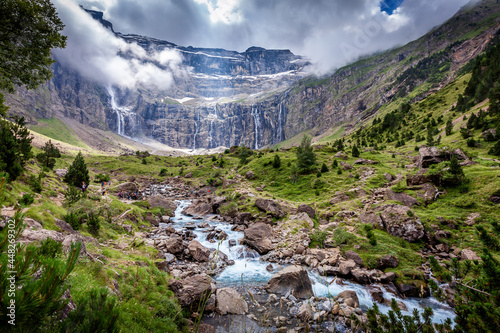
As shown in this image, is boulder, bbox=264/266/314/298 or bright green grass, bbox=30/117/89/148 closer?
boulder, bbox=264/266/314/298

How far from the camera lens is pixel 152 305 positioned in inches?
299

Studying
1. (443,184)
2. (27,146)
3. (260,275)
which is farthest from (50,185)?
(443,184)

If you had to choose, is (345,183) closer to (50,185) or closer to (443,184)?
(443,184)

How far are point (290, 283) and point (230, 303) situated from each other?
12.4 ft

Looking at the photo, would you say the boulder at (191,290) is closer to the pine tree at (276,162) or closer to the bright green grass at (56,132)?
the pine tree at (276,162)

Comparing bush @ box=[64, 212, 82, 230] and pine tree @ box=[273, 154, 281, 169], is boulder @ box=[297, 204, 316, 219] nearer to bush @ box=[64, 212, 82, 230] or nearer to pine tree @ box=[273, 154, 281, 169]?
pine tree @ box=[273, 154, 281, 169]

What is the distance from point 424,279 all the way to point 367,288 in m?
3.30

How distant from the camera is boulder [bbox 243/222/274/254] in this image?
17508mm

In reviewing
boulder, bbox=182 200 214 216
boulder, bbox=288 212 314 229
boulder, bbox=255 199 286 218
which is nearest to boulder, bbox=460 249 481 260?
boulder, bbox=288 212 314 229

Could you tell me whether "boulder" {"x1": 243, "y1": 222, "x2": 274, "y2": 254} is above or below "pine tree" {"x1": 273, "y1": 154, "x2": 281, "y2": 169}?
below

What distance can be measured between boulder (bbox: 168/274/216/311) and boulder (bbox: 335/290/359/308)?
22.7ft

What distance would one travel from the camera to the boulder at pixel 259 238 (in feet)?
57.4

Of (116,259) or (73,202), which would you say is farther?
(73,202)

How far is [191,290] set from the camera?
373 inches
